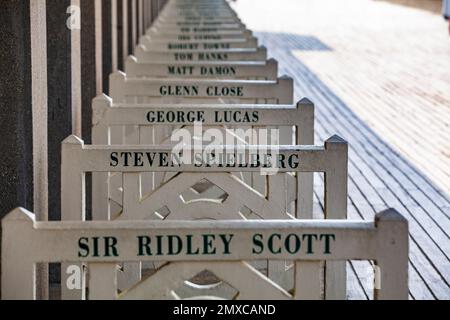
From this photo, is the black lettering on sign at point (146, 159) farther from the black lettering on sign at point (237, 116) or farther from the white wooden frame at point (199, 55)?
the white wooden frame at point (199, 55)

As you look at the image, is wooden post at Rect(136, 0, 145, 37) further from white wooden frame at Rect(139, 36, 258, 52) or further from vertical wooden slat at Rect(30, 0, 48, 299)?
vertical wooden slat at Rect(30, 0, 48, 299)

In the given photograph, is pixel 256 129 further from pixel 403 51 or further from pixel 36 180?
pixel 403 51

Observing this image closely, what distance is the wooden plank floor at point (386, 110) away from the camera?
21.3ft

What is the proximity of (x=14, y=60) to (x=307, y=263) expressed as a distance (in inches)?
71.4

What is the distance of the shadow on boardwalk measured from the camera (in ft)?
18.2

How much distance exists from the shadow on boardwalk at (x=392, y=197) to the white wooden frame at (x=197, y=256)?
2397 mm

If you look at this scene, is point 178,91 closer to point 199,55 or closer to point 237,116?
point 237,116

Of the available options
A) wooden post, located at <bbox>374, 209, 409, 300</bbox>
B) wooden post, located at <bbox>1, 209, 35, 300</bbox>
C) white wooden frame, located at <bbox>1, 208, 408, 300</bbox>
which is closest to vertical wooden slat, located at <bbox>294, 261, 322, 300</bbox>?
white wooden frame, located at <bbox>1, 208, 408, 300</bbox>

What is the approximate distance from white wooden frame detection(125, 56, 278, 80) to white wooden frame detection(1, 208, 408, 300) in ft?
13.6

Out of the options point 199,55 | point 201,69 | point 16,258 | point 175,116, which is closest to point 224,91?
point 201,69

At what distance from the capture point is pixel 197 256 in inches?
110

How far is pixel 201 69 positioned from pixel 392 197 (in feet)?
6.03

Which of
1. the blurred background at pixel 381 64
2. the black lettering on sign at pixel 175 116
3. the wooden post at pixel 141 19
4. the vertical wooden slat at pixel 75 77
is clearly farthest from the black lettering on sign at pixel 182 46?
the wooden post at pixel 141 19

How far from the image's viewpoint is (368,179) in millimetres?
8367
